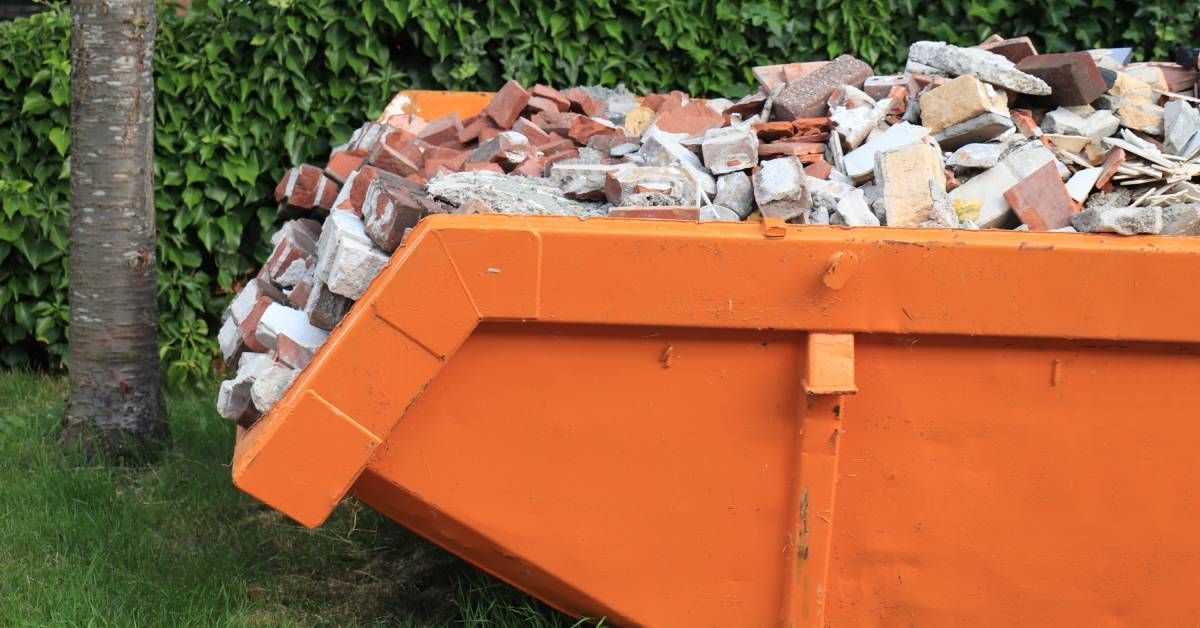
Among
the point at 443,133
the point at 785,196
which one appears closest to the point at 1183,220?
the point at 785,196

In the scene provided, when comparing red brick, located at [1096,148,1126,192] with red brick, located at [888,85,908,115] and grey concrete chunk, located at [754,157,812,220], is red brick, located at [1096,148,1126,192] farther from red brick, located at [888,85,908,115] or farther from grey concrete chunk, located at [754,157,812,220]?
grey concrete chunk, located at [754,157,812,220]

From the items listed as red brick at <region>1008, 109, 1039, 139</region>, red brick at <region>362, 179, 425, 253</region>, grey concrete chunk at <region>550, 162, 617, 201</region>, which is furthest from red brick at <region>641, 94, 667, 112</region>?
red brick at <region>362, 179, 425, 253</region>

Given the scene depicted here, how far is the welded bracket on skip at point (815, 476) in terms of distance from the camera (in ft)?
7.87

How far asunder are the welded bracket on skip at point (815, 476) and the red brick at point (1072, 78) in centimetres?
140

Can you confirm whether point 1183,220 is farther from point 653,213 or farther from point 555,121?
point 555,121

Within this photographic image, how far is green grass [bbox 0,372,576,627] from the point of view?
10.4ft

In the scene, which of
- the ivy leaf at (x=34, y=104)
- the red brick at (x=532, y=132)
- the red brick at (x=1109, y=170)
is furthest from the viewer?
the ivy leaf at (x=34, y=104)

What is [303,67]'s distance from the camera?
17.1 feet

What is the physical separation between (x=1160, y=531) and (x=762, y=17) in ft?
11.1

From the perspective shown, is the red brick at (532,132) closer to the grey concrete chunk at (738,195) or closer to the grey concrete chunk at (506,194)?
the grey concrete chunk at (506,194)

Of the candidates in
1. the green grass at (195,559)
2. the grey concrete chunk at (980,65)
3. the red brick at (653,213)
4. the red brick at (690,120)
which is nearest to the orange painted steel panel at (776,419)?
the red brick at (653,213)

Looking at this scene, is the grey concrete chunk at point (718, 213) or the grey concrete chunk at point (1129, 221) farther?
the grey concrete chunk at point (718, 213)

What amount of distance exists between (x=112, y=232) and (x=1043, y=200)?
3178mm

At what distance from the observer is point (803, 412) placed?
2469 mm
